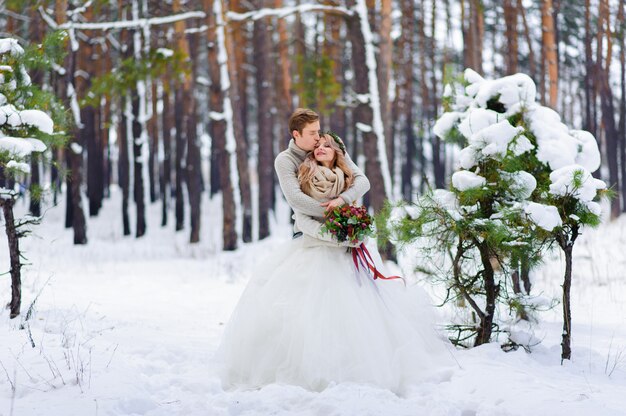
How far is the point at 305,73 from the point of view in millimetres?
16281

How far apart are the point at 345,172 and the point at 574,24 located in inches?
803

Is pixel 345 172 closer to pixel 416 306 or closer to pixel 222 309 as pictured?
pixel 416 306

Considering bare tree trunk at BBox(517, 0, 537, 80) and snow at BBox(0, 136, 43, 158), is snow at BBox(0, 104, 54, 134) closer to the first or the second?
snow at BBox(0, 136, 43, 158)

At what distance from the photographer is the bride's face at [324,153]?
4770mm

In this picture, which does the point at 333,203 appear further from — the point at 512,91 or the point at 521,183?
the point at 512,91

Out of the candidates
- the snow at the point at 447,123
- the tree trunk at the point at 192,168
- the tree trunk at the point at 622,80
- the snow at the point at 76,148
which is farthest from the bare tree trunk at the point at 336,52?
the snow at the point at 447,123

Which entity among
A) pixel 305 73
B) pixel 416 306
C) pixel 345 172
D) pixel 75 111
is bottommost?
pixel 416 306

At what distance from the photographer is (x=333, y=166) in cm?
486

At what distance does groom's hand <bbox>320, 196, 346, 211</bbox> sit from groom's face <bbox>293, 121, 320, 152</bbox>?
521 millimetres

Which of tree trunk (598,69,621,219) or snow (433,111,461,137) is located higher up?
tree trunk (598,69,621,219)

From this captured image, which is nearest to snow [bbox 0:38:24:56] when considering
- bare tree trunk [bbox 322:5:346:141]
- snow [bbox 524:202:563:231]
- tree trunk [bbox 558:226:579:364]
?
snow [bbox 524:202:563:231]

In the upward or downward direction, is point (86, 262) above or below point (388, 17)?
below

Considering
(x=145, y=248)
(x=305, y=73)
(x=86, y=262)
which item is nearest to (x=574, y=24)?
(x=305, y=73)

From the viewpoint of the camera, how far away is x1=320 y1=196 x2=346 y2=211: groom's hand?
4.62 metres
